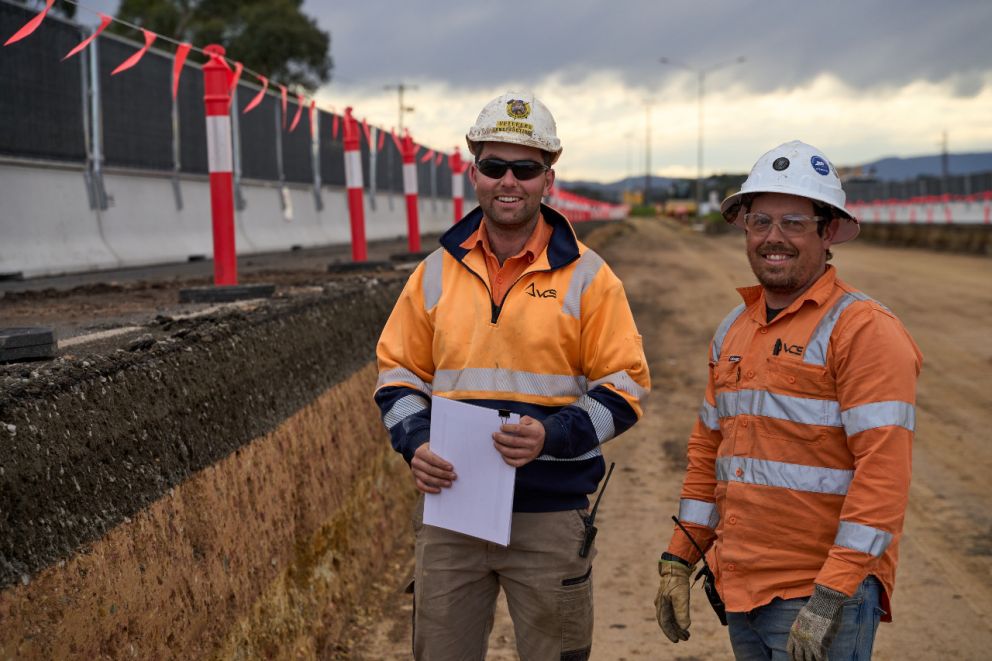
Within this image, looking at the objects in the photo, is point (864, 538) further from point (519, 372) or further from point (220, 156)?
point (220, 156)

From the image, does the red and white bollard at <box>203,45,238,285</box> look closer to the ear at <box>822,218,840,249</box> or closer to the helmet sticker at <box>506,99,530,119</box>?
the helmet sticker at <box>506,99,530,119</box>

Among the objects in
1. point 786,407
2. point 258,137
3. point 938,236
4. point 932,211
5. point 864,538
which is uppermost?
point 258,137

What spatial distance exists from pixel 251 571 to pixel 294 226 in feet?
53.9

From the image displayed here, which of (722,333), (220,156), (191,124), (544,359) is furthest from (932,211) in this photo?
(544,359)

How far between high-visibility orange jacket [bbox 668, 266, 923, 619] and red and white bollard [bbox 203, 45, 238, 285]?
5308 millimetres

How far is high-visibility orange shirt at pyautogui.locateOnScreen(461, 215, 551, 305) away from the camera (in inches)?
141

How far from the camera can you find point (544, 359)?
3498mm

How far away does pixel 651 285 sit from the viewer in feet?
75.9

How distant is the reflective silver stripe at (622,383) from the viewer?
347 cm

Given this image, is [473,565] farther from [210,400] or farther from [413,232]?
[413,232]

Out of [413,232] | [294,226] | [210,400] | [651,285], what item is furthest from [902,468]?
[651,285]

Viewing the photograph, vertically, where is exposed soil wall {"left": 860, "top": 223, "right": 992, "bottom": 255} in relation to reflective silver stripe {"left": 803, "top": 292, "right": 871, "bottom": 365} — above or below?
below

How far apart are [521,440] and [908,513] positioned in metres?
5.64

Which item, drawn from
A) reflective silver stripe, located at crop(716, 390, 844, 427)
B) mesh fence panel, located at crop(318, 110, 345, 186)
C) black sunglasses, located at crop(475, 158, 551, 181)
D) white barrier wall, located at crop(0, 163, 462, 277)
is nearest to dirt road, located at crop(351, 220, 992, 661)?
reflective silver stripe, located at crop(716, 390, 844, 427)
